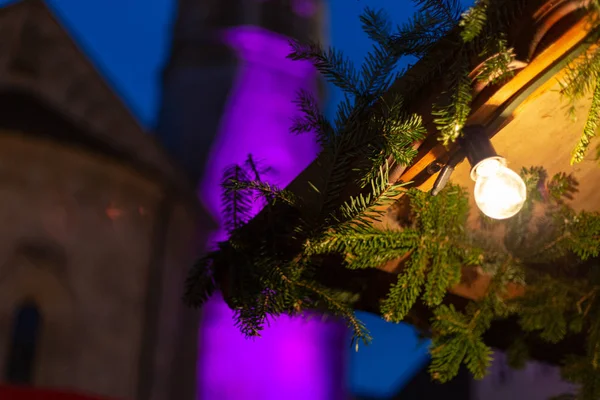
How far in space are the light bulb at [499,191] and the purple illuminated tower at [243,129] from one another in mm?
13432

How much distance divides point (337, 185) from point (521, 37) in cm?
61

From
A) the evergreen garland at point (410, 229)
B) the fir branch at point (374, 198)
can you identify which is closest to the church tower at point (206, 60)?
the evergreen garland at point (410, 229)

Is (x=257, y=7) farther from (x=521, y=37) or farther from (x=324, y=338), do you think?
(x=521, y=37)

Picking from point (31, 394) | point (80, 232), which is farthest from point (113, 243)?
point (31, 394)

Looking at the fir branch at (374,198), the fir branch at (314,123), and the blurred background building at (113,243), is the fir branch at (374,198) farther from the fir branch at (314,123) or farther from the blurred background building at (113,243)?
the blurred background building at (113,243)

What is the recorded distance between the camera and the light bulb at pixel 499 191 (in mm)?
2053

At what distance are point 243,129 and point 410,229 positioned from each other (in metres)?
16.0

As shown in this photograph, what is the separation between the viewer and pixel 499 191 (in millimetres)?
2057

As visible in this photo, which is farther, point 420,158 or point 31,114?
point 31,114

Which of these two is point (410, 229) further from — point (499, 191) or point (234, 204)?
point (234, 204)

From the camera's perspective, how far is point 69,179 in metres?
12.8

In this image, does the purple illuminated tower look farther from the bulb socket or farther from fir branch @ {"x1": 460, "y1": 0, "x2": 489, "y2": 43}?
fir branch @ {"x1": 460, "y1": 0, "x2": 489, "y2": 43}

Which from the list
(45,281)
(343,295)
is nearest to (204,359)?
(45,281)

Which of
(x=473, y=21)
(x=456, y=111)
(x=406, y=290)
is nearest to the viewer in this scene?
(x=473, y=21)
